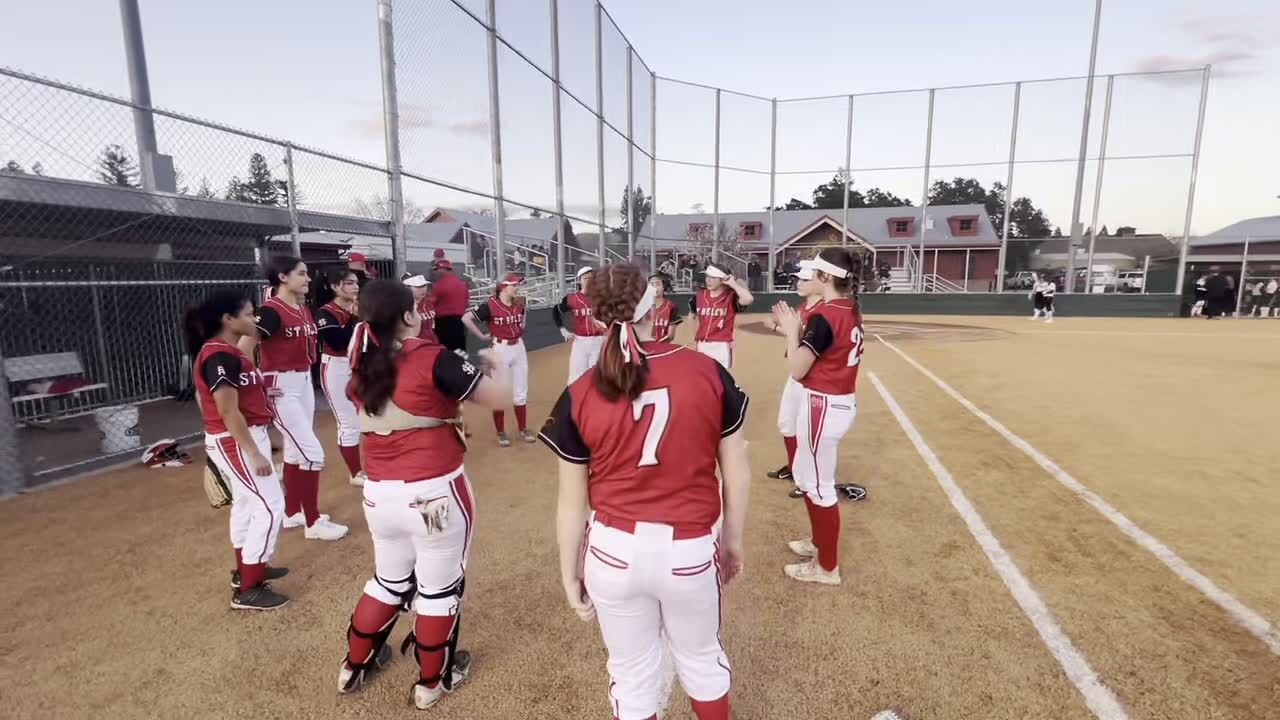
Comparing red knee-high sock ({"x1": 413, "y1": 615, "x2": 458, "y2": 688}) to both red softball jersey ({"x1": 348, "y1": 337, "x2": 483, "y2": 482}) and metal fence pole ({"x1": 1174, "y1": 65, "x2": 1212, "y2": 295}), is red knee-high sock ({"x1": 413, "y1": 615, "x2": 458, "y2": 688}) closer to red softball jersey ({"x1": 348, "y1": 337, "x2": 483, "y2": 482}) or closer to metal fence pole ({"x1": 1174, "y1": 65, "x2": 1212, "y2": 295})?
red softball jersey ({"x1": 348, "y1": 337, "x2": 483, "y2": 482})

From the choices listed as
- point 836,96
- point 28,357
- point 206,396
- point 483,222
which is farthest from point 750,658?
point 836,96

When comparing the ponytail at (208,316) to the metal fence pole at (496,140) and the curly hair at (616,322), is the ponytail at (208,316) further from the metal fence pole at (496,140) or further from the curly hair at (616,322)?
the metal fence pole at (496,140)

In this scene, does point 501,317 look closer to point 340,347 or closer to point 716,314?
point 340,347

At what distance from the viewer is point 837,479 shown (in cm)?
603

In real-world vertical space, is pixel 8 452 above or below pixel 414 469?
below

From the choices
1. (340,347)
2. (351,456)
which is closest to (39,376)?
(351,456)

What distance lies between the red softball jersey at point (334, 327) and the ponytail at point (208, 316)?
1605 mm

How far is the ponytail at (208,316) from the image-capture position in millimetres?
3510

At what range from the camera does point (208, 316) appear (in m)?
3.51

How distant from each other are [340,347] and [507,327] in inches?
96.0

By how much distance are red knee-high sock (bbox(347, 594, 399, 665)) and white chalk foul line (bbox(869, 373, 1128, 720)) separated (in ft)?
11.4

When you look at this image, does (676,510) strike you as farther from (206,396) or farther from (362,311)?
(206,396)

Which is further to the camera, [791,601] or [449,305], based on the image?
[449,305]

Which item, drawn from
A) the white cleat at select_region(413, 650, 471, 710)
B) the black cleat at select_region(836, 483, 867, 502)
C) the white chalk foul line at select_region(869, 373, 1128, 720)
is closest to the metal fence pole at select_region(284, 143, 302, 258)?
the white cleat at select_region(413, 650, 471, 710)
